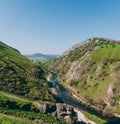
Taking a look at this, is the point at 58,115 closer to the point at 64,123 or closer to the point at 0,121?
the point at 64,123

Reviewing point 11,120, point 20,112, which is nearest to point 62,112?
point 20,112

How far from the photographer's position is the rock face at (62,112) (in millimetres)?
182875

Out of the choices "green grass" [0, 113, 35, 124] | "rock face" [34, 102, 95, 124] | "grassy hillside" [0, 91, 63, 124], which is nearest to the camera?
"green grass" [0, 113, 35, 124]

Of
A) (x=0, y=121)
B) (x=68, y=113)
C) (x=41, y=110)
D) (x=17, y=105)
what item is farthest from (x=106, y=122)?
(x=0, y=121)

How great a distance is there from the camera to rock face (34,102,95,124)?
600 ft

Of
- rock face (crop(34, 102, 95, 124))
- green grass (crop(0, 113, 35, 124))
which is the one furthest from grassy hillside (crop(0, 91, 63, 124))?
rock face (crop(34, 102, 95, 124))

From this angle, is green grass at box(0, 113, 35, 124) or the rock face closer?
green grass at box(0, 113, 35, 124)

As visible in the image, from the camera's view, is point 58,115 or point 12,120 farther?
point 58,115

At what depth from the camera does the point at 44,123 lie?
555 ft

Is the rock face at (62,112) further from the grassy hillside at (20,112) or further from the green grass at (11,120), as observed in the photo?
the green grass at (11,120)

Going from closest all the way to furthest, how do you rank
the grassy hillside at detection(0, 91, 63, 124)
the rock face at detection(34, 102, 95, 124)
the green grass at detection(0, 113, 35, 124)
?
the green grass at detection(0, 113, 35, 124), the grassy hillside at detection(0, 91, 63, 124), the rock face at detection(34, 102, 95, 124)

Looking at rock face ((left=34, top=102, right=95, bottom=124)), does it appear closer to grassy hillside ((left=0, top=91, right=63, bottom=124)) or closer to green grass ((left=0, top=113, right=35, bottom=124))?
grassy hillside ((left=0, top=91, right=63, bottom=124))

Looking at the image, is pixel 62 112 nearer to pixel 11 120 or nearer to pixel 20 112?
pixel 20 112

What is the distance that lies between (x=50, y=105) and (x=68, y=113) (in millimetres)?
11306
